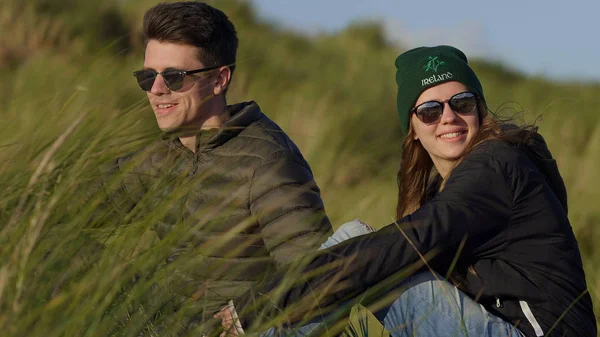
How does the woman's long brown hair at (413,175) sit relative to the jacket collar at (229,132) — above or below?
below

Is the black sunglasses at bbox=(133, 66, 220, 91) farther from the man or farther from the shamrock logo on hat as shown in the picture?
the shamrock logo on hat

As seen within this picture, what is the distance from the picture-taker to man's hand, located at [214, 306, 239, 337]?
7.73 ft

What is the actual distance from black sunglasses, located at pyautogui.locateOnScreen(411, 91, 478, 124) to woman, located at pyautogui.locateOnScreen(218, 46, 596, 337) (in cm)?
11

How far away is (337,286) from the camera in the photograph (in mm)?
2707

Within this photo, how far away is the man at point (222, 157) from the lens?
2887 mm

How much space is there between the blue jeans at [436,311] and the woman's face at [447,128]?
554 mm

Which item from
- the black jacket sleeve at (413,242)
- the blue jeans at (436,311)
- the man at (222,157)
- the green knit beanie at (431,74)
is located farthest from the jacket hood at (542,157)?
the man at (222,157)

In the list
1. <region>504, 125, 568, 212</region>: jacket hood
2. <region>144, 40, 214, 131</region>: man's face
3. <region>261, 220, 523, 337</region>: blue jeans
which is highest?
<region>144, 40, 214, 131</region>: man's face

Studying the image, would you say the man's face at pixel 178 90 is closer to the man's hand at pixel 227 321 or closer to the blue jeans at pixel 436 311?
the blue jeans at pixel 436 311

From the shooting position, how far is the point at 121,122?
2.44m

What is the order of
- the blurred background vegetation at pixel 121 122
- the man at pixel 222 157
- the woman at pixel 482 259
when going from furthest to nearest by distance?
the man at pixel 222 157, the woman at pixel 482 259, the blurred background vegetation at pixel 121 122

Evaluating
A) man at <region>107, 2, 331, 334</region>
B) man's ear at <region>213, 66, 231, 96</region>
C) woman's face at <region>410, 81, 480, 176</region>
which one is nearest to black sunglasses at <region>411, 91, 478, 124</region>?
woman's face at <region>410, 81, 480, 176</region>

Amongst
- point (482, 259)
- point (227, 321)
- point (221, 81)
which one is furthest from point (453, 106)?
point (227, 321)

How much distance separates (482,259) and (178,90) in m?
1.15
